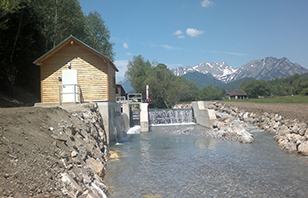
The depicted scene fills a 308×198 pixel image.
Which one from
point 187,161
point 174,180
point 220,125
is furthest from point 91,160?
point 220,125

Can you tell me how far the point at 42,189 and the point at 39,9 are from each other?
95.7 ft

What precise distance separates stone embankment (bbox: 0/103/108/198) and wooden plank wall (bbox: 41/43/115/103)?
7195 millimetres

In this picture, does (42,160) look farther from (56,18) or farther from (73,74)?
(56,18)

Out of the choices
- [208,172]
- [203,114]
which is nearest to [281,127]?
[203,114]

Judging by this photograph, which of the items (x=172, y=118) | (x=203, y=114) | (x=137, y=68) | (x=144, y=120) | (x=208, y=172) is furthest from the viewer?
(x=137, y=68)

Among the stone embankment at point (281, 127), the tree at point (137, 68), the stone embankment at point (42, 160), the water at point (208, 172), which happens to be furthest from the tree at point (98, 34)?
the stone embankment at point (42, 160)

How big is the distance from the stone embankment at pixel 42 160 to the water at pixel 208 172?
60.3 inches

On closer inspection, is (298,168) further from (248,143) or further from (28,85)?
(28,85)

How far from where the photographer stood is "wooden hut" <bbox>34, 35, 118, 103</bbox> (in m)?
16.5

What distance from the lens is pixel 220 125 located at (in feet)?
77.6

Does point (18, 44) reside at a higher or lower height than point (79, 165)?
higher

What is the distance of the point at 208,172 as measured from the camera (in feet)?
32.4

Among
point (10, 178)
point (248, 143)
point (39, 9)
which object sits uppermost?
point (39, 9)

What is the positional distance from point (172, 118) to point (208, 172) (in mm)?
21788
